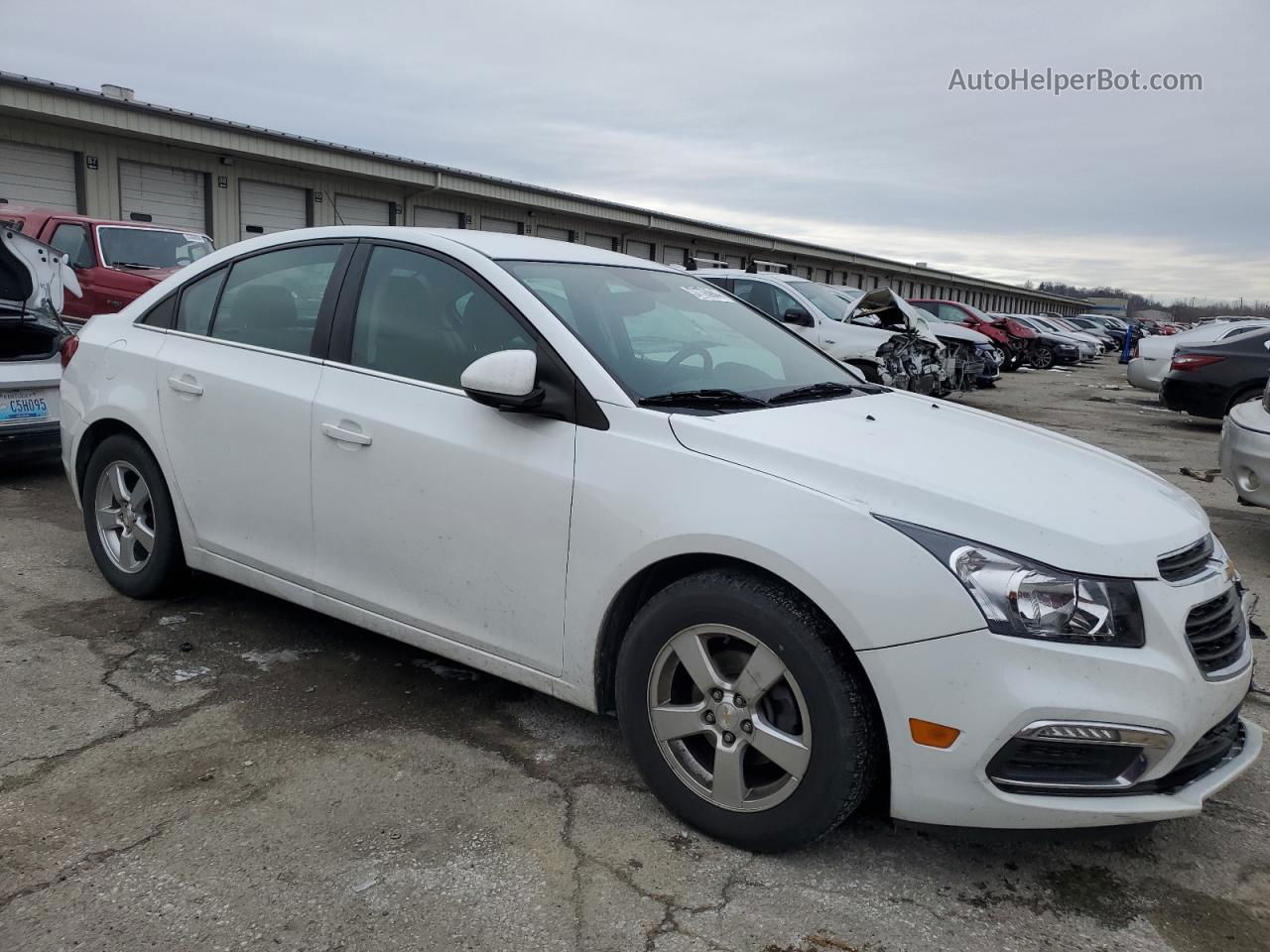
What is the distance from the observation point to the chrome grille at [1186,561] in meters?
2.44

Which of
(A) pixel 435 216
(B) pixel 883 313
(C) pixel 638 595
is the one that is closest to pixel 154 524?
(C) pixel 638 595

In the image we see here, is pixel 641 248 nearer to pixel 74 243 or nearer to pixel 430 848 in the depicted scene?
pixel 74 243

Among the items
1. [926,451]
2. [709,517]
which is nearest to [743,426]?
[709,517]

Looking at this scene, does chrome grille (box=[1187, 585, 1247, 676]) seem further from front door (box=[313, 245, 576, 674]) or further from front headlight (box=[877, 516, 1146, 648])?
front door (box=[313, 245, 576, 674])

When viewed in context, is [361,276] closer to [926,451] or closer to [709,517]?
[709,517]

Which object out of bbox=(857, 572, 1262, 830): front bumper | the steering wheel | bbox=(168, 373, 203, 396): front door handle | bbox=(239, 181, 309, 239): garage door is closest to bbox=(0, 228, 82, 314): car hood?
bbox=(168, 373, 203, 396): front door handle

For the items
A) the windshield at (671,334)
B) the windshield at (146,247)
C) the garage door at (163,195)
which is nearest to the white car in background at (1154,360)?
the windshield at (671,334)

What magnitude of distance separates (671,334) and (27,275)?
520 centimetres

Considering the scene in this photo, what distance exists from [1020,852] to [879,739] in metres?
0.67

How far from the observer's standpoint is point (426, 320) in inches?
131

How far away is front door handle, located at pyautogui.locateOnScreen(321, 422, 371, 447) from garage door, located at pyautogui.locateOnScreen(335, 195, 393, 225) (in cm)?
1913

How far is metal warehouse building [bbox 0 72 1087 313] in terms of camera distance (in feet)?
53.2

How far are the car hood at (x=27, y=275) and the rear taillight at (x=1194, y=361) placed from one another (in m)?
11.4

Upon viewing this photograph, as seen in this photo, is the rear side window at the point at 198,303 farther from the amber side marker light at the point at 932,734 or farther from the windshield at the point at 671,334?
the amber side marker light at the point at 932,734
